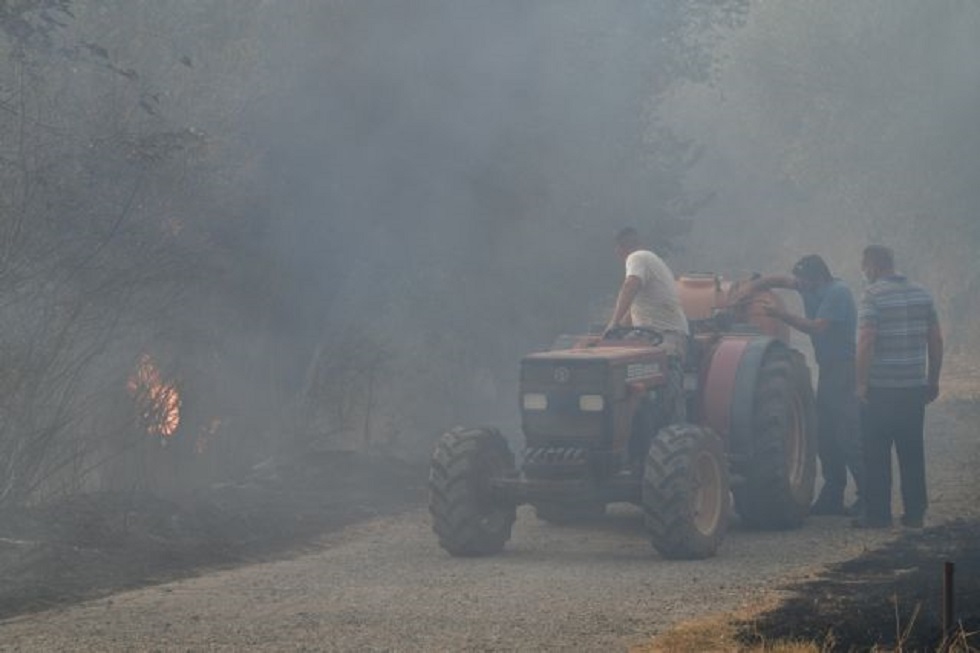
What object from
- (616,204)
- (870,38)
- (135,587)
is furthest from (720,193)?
(135,587)

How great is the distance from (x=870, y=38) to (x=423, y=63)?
57.9 feet

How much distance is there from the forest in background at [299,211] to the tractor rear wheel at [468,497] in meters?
3.10

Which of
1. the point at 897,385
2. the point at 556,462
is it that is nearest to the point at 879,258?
the point at 897,385

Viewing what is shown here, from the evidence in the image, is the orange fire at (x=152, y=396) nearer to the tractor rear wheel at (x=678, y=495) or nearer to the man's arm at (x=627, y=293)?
the man's arm at (x=627, y=293)

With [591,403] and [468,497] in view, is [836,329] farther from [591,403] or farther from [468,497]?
[468,497]

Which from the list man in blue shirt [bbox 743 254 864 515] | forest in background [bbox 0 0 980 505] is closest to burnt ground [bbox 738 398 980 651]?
man in blue shirt [bbox 743 254 864 515]

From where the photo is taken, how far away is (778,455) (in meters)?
12.1

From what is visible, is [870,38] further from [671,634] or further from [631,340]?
[671,634]

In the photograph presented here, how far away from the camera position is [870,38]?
31234mm

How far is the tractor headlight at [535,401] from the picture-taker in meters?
11.1

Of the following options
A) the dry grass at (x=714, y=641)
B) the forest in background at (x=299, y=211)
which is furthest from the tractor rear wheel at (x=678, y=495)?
the forest in background at (x=299, y=211)

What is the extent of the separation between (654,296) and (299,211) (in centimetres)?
458

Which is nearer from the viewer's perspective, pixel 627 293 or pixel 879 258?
pixel 627 293

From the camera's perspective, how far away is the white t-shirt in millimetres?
11789
